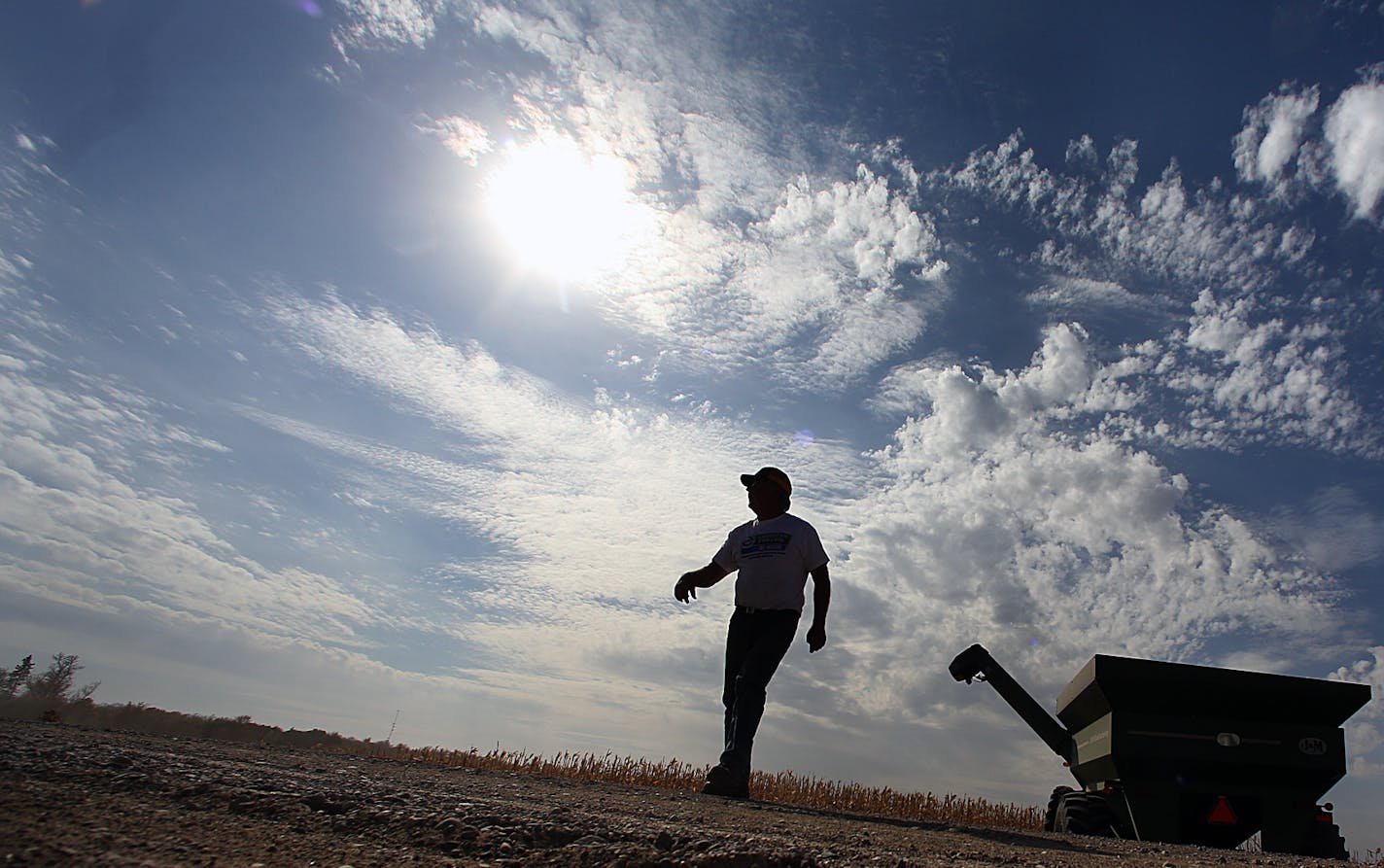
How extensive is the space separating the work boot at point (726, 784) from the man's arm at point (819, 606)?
1281 mm

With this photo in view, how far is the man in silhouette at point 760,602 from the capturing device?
16.0 feet

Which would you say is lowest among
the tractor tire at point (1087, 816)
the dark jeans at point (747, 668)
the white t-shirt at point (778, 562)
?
the tractor tire at point (1087, 816)

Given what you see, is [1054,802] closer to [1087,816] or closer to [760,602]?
[1087,816]

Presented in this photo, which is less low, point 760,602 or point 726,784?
point 760,602

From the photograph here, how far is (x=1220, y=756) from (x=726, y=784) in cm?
404

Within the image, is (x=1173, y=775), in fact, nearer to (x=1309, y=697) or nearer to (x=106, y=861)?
(x=1309, y=697)

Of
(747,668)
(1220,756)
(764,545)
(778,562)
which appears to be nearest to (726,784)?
(747,668)

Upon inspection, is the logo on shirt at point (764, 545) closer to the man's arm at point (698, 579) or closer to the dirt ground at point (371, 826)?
the man's arm at point (698, 579)

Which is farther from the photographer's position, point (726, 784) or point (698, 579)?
point (698, 579)

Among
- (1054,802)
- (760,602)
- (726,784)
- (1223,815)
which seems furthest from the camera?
(1054,802)

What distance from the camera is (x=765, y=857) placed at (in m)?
2.14

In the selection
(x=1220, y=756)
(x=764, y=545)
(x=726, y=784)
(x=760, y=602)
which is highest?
(x=764, y=545)

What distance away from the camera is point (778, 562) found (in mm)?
5441

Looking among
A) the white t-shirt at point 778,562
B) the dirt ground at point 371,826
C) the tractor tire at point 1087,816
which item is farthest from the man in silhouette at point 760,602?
the tractor tire at point 1087,816
